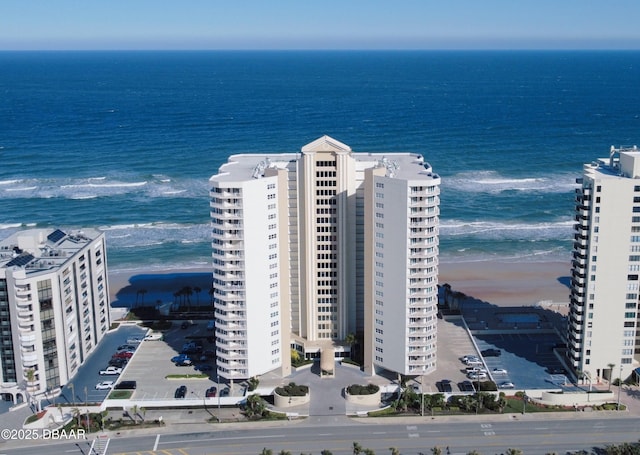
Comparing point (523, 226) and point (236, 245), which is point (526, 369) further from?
point (523, 226)

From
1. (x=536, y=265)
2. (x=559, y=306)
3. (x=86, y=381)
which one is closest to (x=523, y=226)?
(x=536, y=265)

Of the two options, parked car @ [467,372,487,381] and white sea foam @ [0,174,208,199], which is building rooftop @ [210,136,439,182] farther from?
white sea foam @ [0,174,208,199]

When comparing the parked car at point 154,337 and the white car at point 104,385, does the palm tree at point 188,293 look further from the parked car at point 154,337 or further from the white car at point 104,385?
the white car at point 104,385

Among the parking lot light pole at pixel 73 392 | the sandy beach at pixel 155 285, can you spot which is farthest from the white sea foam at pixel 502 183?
the parking lot light pole at pixel 73 392

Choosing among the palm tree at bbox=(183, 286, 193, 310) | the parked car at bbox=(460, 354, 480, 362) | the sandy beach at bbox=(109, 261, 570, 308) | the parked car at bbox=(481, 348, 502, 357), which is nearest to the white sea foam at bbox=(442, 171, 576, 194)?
the sandy beach at bbox=(109, 261, 570, 308)

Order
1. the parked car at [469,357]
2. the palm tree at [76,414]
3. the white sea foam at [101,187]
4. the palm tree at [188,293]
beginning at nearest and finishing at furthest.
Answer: the palm tree at [76,414], the parked car at [469,357], the palm tree at [188,293], the white sea foam at [101,187]

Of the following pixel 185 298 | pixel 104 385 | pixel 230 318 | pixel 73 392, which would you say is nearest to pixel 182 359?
pixel 104 385
